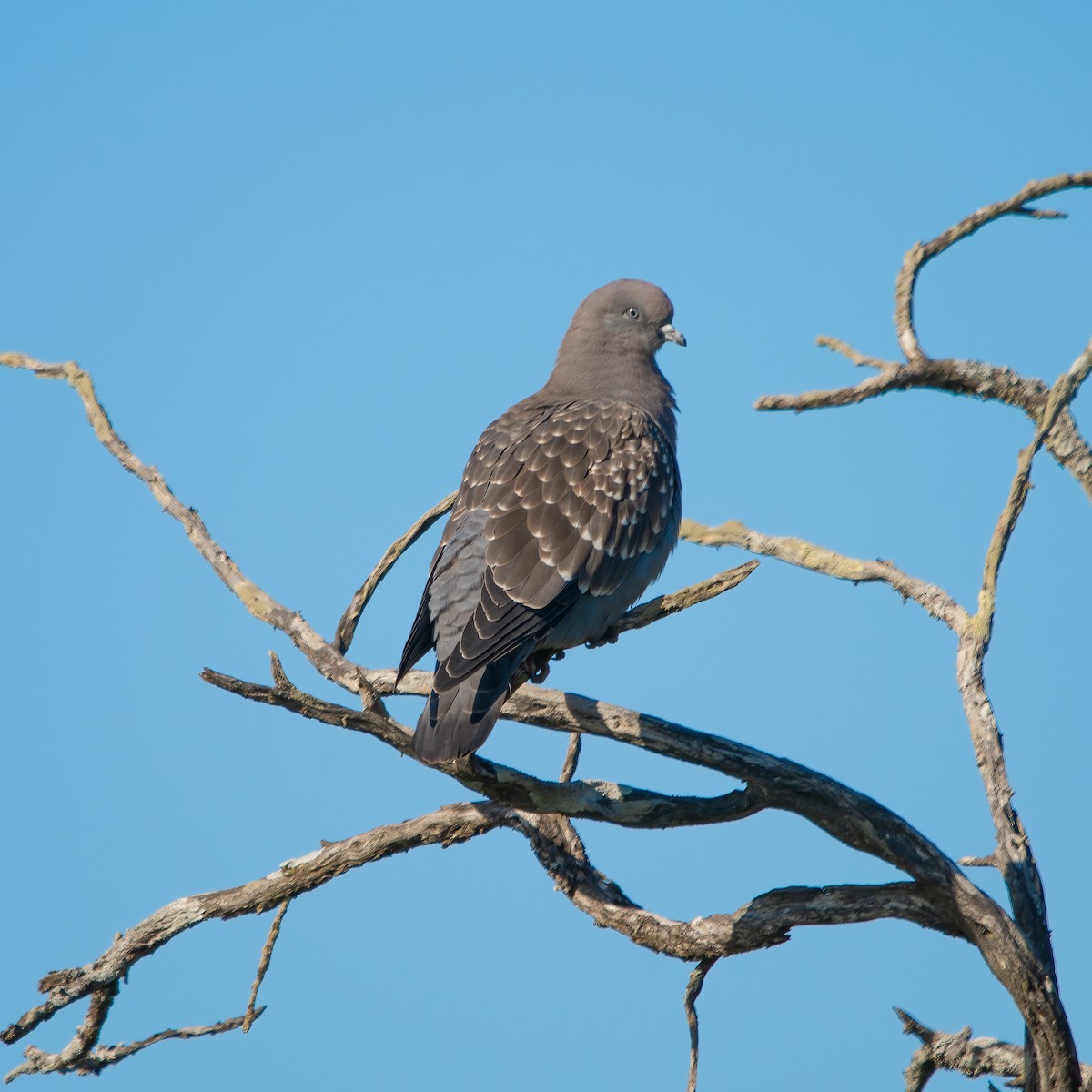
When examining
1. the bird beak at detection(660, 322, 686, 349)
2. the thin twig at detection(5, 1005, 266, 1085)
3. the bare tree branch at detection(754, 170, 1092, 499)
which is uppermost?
the bird beak at detection(660, 322, 686, 349)

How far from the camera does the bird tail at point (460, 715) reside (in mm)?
4820

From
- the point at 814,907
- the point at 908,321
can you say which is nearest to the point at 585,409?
the point at 908,321

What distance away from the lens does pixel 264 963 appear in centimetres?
554

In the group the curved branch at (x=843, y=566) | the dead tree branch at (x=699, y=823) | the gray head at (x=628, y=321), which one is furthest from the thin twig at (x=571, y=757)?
the gray head at (x=628, y=321)

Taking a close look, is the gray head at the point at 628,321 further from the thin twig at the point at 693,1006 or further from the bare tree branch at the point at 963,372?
the thin twig at the point at 693,1006

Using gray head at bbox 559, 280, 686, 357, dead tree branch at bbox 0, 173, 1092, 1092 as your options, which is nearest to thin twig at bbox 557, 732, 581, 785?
dead tree branch at bbox 0, 173, 1092, 1092

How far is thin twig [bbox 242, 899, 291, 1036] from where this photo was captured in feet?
18.0

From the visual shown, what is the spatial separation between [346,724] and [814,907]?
6.30 feet

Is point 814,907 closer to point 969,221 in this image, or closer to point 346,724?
point 346,724

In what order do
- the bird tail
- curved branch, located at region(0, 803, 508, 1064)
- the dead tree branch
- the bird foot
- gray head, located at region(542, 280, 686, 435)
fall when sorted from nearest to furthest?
the bird tail, the dead tree branch, curved branch, located at region(0, 803, 508, 1064), the bird foot, gray head, located at region(542, 280, 686, 435)

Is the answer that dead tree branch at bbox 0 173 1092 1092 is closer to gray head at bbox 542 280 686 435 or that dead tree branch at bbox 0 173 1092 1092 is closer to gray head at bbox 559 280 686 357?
gray head at bbox 542 280 686 435

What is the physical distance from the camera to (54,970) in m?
5.16

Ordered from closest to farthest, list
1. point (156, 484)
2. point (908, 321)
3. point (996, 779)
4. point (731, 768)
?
point (731, 768)
point (996, 779)
point (156, 484)
point (908, 321)

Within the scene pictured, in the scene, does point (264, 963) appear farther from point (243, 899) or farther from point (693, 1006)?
point (693, 1006)
